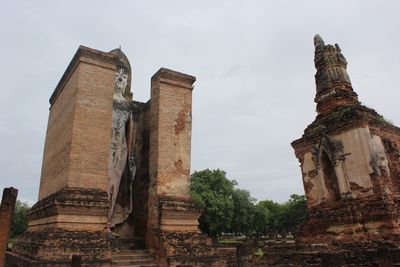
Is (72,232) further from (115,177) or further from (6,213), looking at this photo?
(6,213)

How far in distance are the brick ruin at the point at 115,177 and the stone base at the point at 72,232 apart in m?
0.02

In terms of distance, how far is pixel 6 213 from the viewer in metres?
4.78

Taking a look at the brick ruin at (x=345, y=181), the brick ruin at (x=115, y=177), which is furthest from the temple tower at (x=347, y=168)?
the brick ruin at (x=115, y=177)

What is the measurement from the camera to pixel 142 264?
8.07 m

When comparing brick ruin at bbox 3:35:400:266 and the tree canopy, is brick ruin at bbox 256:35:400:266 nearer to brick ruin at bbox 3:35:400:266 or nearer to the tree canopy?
brick ruin at bbox 3:35:400:266

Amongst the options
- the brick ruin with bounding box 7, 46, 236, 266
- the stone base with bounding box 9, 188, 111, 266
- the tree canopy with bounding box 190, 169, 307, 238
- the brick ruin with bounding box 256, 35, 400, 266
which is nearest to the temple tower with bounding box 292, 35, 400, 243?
the brick ruin with bounding box 256, 35, 400, 266

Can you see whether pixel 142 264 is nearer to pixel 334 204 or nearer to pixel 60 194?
pixel 60 194

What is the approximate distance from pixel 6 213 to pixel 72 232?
9.14ft

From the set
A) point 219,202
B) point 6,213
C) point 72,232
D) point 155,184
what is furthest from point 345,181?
point 219,202

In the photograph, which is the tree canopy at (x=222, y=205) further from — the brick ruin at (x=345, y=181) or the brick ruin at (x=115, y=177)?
the brick ruin at (x=115, y=177)

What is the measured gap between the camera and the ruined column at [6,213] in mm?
4691

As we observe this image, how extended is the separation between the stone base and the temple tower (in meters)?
8.67

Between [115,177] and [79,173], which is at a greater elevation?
[115,177]

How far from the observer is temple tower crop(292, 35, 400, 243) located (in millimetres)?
11344
